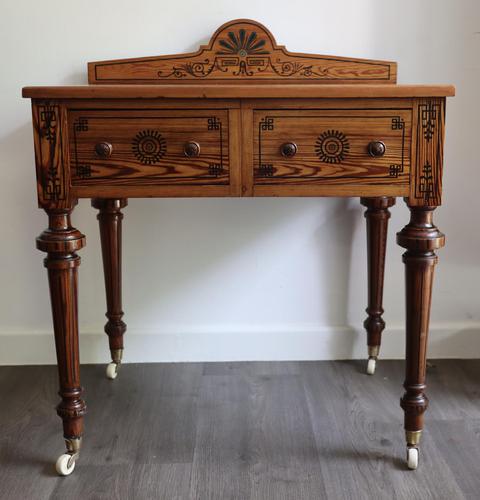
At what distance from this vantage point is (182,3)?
1.77 m

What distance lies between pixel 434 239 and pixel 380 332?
63cm

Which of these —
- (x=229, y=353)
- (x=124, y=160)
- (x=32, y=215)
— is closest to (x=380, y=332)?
(x=229, y=353)

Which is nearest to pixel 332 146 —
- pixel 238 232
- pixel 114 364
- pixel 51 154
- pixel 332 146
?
pixel 332 146

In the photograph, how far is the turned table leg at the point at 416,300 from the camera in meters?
1.31

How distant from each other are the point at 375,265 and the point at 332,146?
0.62m

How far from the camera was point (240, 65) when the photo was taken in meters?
1.74

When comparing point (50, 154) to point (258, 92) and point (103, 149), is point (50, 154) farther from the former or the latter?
point (258, 92)

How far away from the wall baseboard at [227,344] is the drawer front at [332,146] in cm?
78

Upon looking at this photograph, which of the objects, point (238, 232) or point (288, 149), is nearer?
point (288, 149)

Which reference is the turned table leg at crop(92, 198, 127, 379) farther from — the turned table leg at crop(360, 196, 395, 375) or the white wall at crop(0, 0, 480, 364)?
the turned table leg at crop(360, 196, 395, 375)

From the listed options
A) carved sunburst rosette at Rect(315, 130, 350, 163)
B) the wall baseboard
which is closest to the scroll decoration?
carved sunburst rosette at Rect(315, 130, 350, 163)

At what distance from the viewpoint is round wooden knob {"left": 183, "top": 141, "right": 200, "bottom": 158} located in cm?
126

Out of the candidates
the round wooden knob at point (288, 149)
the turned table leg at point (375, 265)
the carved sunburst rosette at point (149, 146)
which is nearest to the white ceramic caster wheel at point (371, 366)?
the turned table leg at point (375, 265)

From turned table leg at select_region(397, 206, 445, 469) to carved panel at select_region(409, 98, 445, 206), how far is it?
3 centimetres
